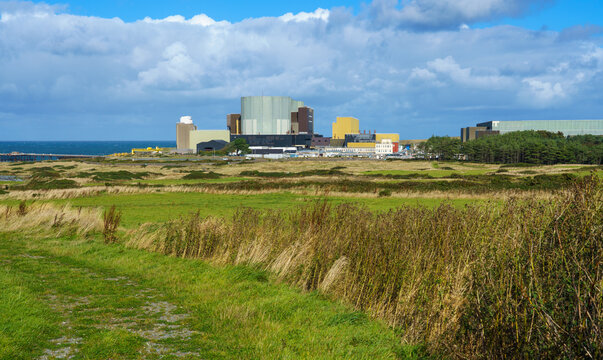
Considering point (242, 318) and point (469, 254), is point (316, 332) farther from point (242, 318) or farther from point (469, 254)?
point (469, 254)

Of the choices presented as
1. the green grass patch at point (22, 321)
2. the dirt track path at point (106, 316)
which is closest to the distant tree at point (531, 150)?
the dirt track path at point (106, 316)

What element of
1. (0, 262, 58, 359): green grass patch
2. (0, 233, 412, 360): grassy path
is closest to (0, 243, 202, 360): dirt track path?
(0, 233, 412, 360): grassy path

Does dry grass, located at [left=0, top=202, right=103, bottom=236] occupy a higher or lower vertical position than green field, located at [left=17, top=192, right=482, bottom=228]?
higher

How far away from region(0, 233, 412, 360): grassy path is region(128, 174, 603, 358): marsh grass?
27.7 inches

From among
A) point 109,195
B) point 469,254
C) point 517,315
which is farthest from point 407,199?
point 517,315

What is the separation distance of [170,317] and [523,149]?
502 ft

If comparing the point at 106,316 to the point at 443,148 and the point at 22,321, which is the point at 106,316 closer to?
the point at 22,321

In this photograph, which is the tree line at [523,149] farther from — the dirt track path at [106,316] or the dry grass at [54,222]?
the dirt track path at [106,316]

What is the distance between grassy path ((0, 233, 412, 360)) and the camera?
809 cm

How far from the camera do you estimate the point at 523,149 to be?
145 meters

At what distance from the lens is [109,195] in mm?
46094

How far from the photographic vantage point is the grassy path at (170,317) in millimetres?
8086

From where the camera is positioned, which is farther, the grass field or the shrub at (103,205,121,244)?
the shrub at (103,205,121,244)

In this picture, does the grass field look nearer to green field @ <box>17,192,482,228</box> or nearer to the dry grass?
the dry grass
